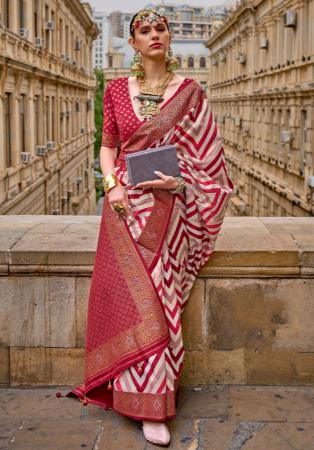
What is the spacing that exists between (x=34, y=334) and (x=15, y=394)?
366 mm

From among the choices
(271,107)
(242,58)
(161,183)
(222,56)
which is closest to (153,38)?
(161,183)

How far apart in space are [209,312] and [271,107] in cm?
2350

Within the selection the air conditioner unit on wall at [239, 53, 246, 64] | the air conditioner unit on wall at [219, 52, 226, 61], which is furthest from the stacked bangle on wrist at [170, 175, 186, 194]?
the air conditioner unit on wall at [219, 52, 226, 61]

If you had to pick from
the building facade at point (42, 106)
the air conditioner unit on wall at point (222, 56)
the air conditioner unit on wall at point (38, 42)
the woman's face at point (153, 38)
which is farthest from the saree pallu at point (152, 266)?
the air conditioner unit on wall at point (222, 56)

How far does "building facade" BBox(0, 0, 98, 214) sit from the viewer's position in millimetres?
18641

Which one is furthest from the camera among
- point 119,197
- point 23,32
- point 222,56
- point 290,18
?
point 222,56

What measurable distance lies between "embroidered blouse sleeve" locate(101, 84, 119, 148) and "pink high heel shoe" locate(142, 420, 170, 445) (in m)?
1.51

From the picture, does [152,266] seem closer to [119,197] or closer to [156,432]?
[119,197]

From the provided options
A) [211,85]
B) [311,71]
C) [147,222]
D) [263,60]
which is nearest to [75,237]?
[147,222]

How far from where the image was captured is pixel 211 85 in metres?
53.2

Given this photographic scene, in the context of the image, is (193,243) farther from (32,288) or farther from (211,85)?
(211,85)

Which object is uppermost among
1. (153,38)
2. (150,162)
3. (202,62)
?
(202,62)

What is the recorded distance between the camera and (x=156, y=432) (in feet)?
12.1

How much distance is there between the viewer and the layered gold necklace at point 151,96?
3811mm
